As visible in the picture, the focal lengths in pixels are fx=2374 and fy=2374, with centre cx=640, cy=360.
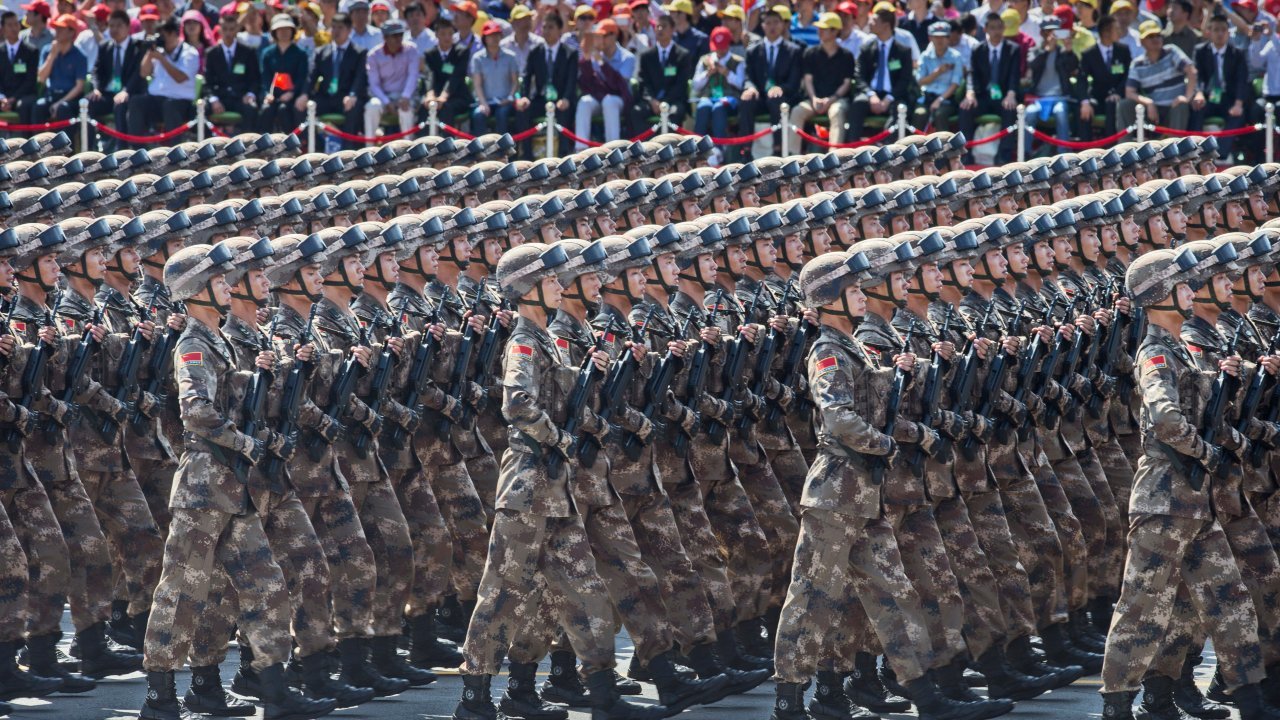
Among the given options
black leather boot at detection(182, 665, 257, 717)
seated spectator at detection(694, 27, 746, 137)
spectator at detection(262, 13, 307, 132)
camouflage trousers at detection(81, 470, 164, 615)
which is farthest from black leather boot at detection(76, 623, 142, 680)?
spectator at detection(262, 13, 307, 132)

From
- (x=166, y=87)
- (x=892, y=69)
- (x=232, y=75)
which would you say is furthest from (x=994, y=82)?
(x=166, y=87)

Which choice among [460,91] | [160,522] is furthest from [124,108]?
[160,522]

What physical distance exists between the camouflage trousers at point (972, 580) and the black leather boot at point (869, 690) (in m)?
0.39

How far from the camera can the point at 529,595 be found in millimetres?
9586

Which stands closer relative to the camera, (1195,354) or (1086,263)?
(1195,354)

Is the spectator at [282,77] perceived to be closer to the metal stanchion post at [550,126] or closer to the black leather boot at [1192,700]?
the metal stanchion post at [550,126]

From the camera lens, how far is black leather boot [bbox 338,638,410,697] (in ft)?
33.9

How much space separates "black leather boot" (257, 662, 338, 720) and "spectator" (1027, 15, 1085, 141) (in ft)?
34.9

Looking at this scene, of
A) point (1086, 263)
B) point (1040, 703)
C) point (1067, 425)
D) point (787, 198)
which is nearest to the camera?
point (1040, 703)

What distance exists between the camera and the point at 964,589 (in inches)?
397

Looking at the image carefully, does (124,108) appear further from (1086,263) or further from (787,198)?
(1086,263)

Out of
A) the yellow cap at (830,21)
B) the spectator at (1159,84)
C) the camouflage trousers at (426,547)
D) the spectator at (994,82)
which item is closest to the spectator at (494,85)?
the yellow cap at (830,21)

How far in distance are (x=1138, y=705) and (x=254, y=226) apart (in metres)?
5.76

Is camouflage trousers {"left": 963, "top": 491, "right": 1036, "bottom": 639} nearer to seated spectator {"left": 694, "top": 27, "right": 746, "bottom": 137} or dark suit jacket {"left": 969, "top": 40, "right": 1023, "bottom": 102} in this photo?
dark suit jacket {"left": 969, "top": 40, "right": 1023, "bottom": 102}
